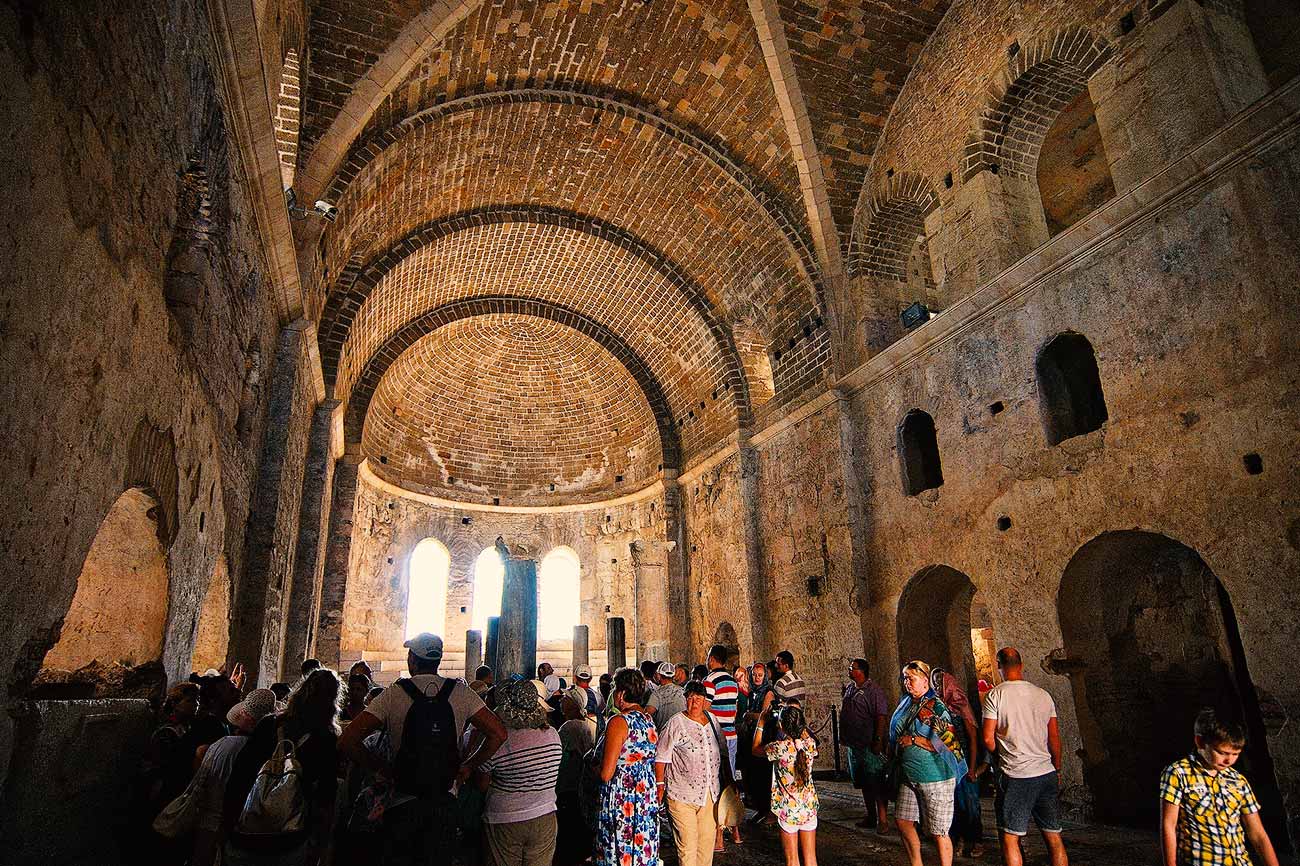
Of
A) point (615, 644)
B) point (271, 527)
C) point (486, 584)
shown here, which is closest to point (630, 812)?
point (271, 527)

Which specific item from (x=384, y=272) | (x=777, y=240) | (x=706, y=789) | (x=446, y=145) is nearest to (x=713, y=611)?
(x=777, y=240)

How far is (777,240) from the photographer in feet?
43.5

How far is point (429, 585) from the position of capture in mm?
19531

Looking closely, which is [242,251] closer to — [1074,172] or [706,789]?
[706,789]

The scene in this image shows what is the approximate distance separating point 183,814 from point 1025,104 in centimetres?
1152

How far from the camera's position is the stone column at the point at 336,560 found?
14328 millimetres

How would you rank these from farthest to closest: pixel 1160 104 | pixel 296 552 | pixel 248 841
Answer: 1. pixel 296 552
2. pixel 1160 104
3. pixel 248 841

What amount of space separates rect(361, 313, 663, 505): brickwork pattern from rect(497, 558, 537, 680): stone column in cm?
586

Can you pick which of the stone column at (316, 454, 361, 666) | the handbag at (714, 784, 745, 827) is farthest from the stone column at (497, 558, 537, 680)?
the handbag at (714, 784, 745, 827)

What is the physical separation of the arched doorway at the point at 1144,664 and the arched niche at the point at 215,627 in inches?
345

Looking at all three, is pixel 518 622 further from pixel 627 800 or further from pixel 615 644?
pixel 627 800

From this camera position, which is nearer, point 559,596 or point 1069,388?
point 1069,388

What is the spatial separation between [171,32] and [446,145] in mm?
8379

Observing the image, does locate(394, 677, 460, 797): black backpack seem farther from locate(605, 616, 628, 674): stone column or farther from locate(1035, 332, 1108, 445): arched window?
locate(605, 616, 628, 674): stone column
